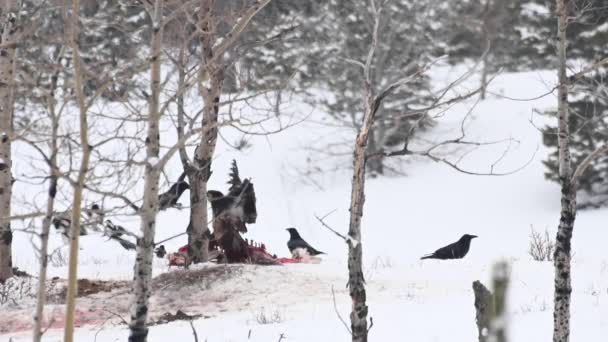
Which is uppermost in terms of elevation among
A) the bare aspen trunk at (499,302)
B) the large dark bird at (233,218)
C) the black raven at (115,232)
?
the large dark bird at (233,218)

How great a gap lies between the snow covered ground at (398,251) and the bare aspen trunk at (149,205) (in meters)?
1.93

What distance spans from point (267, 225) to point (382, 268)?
11.2 meters

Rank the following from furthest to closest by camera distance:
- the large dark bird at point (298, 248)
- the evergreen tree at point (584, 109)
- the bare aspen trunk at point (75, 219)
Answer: the evergreen tree at point (584, 109)
the large dark bird at point (298, 248)
the bare aspen trunk at point (75, 219)

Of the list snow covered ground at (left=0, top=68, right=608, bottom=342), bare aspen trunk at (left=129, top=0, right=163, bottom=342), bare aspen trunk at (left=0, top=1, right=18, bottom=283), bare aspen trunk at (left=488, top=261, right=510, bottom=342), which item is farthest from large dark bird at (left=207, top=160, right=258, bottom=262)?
bare aspen trunk at (left=488, top=261, right=510, bottom=342)

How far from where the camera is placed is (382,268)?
10.8 meters

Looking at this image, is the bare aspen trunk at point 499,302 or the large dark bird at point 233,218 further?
the large dark bird at point 233,218

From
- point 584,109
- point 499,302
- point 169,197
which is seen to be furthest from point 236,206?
point 584,109

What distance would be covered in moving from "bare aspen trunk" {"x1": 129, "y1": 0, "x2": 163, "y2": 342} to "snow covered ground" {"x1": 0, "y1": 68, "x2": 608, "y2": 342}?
193 cm

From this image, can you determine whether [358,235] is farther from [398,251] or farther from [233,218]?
[398,251]

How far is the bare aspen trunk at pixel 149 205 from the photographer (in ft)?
14.5

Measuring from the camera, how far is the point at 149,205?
4527mm

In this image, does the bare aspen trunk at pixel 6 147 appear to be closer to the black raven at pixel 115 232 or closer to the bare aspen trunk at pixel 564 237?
the black raven at pixel 115 232

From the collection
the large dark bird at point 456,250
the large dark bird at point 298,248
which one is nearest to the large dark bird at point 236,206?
the large dark bird at point 298,248

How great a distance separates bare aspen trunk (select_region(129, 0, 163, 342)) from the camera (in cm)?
443
